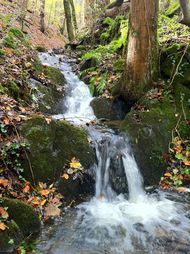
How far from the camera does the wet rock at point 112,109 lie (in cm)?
907

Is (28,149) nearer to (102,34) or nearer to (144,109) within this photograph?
(144,109)

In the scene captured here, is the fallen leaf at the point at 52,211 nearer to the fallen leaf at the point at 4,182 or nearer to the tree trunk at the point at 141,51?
the fallen leaf at the point at 4,182

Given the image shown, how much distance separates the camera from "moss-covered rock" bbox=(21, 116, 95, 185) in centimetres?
624

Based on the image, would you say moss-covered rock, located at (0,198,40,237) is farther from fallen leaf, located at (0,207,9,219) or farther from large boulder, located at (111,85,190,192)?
large boulder, located at (111,85,190,192)

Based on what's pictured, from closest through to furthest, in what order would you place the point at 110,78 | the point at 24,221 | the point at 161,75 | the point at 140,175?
the point at 24,221 → the point at 140,175 → the point at 161,75 → the point at 110,78

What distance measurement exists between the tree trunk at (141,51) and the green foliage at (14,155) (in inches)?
146

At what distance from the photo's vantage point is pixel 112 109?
359 inches

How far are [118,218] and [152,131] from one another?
105 inches

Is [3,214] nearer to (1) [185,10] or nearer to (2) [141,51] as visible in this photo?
(1) [185,10]

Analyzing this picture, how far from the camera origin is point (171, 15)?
1328 centimetres

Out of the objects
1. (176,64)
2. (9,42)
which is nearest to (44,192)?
(176,64)

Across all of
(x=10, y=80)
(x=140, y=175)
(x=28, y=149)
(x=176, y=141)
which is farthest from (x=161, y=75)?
(x=28, y=149)

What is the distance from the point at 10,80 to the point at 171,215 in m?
4.77

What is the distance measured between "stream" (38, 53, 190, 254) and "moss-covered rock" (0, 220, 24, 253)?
1.13 ft
